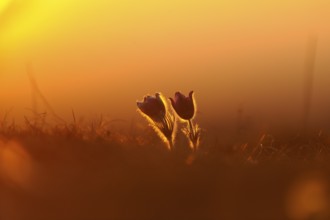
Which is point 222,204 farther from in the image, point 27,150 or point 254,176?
point 27,150

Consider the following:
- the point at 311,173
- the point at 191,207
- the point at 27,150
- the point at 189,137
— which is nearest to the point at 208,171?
the point at 191,207

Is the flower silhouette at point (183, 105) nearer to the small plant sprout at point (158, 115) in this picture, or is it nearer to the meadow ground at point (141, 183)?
the small plant sprout at point (158, 115)

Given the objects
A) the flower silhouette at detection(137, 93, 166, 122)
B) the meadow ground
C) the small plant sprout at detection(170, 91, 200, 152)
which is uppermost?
the flower silhouette at detection(137, 93, 166, 122)

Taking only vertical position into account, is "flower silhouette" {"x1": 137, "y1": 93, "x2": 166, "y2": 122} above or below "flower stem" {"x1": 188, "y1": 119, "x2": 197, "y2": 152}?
above

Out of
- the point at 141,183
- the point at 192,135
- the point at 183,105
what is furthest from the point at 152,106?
the point at 141,183

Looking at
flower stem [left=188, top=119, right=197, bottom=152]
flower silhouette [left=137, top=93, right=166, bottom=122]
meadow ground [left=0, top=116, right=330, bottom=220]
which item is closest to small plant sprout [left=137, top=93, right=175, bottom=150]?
flower silhouette [left=137, top=93, right=166, bottom=122]

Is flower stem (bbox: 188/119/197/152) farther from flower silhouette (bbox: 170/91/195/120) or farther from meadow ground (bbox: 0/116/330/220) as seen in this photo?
meadow ground (bbox: 0/116/330/220)

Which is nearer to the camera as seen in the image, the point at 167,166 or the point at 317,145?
the point at 167,166

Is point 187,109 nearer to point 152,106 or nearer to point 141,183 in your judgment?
point 152,106
